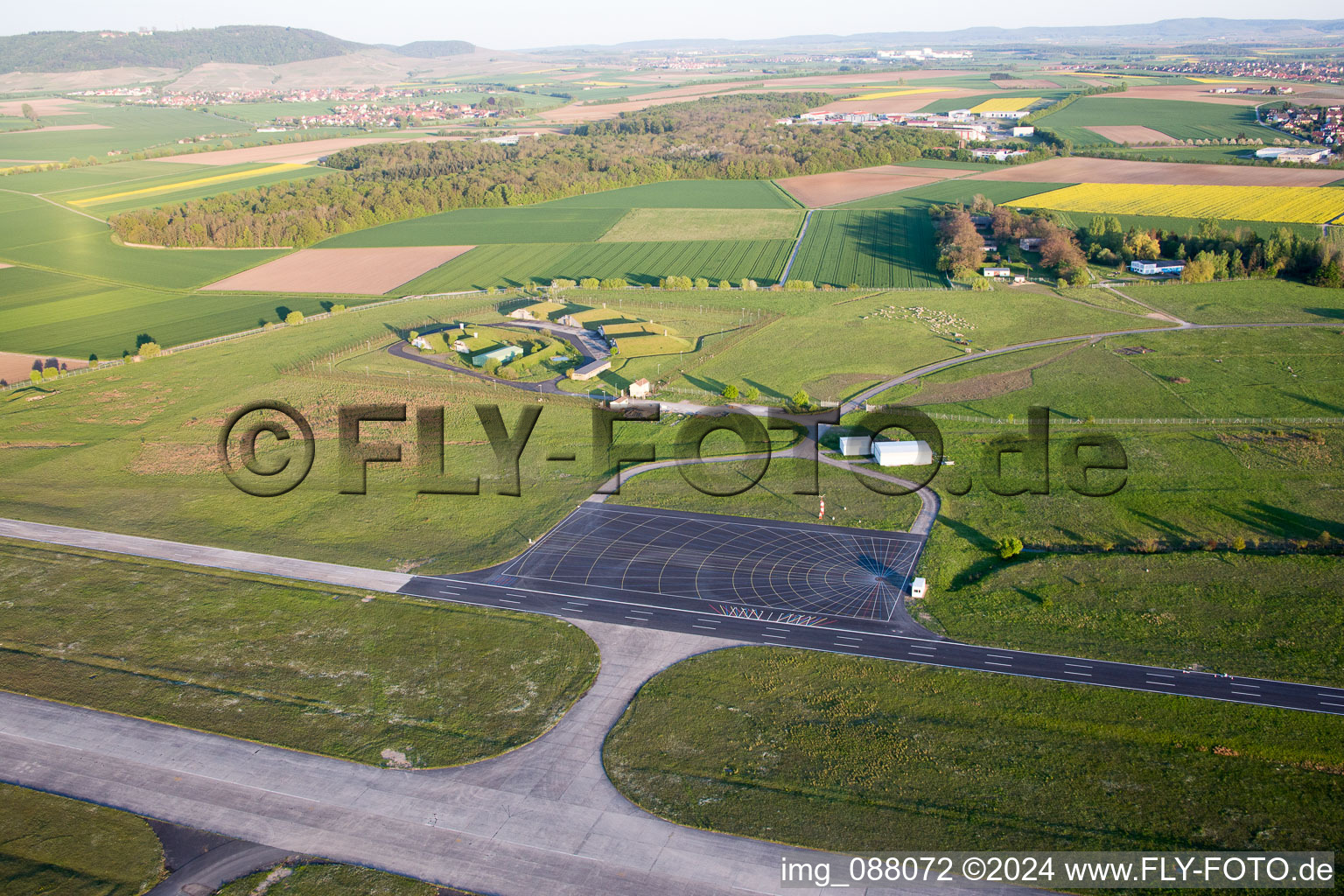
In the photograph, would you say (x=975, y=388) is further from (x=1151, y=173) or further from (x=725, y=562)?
(x=1151, y=173)

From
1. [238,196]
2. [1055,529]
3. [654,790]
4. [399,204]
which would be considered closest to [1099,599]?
[1055,529]

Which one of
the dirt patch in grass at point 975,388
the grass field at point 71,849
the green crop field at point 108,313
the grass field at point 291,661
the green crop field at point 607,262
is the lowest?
the grass field at point 71,849

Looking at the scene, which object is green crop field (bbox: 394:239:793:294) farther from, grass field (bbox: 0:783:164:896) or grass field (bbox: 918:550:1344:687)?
grass field (bbox: 0:783:164:896)

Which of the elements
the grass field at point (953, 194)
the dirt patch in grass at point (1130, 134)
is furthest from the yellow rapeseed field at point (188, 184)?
the dirt patch in grass at point (1130, 134)

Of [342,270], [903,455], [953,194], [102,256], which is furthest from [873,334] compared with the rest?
[102,256]

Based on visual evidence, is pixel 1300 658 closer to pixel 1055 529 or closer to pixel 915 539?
pixel 1055 529

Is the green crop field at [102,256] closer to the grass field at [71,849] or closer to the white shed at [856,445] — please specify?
the grass field at [71,849]

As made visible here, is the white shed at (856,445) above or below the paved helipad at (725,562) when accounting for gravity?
above
